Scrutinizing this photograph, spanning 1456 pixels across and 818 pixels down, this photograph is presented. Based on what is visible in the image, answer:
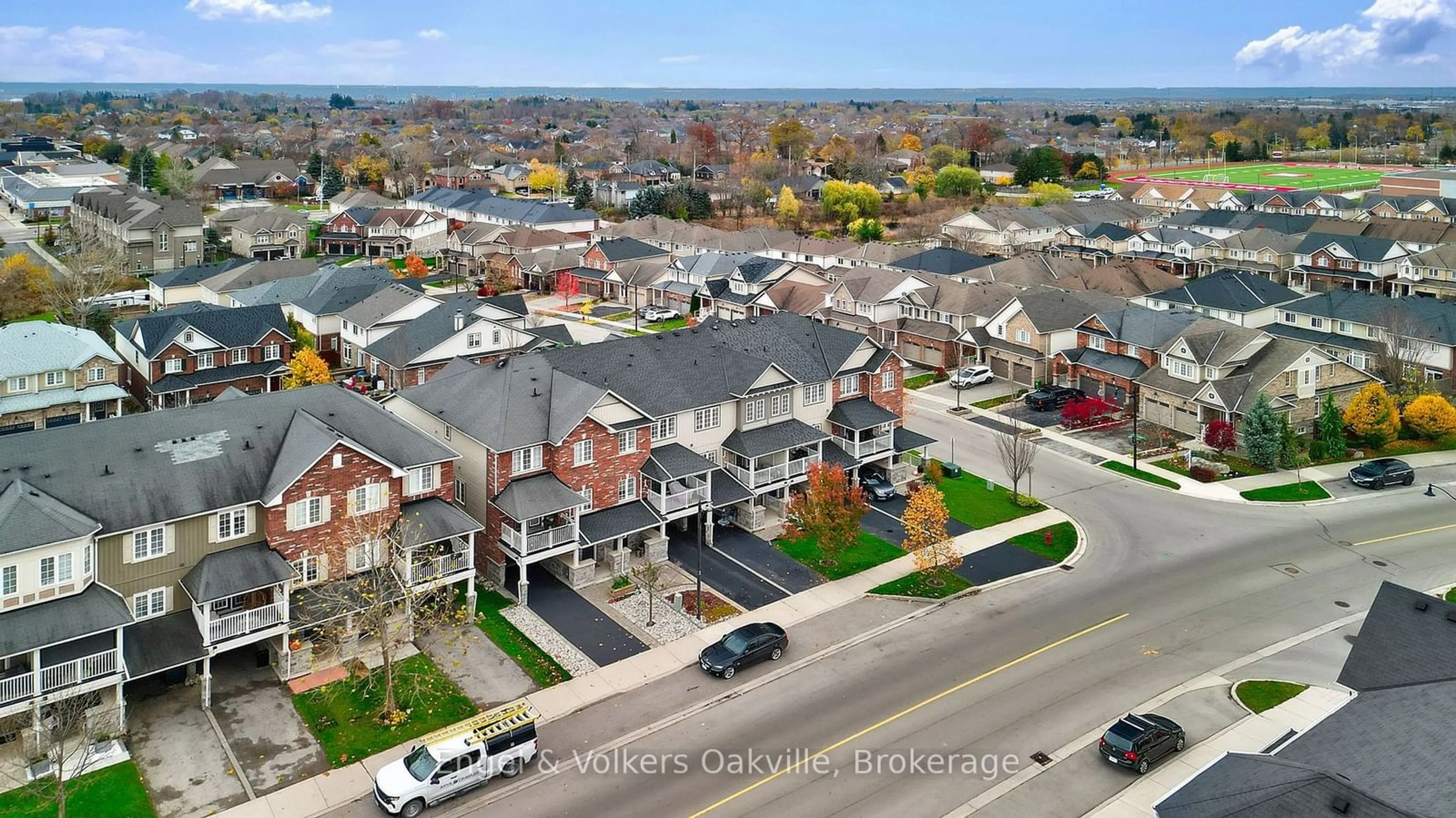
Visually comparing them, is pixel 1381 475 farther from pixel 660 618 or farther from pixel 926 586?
pixel 660 618

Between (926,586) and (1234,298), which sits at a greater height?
(1234,298)

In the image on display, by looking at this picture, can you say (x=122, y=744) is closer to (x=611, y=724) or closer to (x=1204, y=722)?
(x=611, y=724)

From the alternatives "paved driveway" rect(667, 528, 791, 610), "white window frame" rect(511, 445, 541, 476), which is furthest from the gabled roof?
"paved driveway" rect(667, 528, 791, 610)

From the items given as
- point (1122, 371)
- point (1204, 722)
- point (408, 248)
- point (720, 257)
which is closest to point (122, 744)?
point (1204, 722)

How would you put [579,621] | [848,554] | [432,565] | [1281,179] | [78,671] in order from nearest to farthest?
[78,671] < [432,565] < [579,621] < [848,554] < [1281,179]

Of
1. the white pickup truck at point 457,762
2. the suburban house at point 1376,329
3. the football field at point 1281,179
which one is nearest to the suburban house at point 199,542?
the white pickup truck at point 457,762

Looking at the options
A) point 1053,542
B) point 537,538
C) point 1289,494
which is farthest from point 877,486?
point 1289,494

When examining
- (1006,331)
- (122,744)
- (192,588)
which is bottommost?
(122,744)
